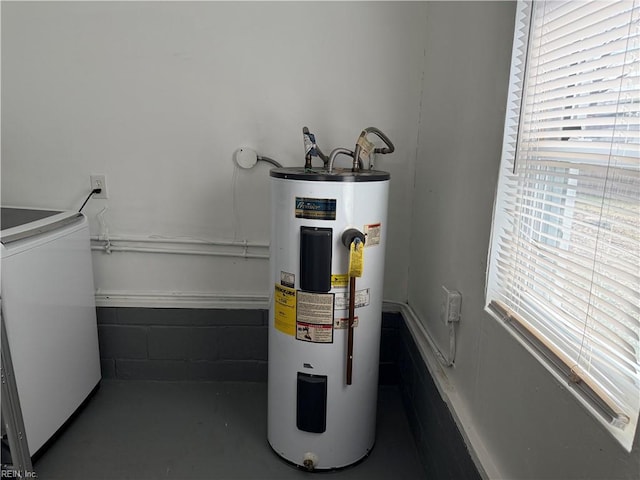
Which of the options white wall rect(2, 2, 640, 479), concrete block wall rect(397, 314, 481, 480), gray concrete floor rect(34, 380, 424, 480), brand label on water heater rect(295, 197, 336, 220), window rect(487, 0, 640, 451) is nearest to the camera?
window rect(487, 0, 640, 451)

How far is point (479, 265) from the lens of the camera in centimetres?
123

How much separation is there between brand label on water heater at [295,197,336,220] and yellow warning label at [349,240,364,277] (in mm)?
116

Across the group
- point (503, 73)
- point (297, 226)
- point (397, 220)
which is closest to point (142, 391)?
point (297, 226)

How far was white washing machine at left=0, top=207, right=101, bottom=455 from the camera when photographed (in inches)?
56.1

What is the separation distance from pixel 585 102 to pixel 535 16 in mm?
309

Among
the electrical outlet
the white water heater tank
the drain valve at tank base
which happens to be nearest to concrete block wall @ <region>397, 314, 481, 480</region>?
the white water heater tank

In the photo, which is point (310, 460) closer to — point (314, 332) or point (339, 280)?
point (314, 332)

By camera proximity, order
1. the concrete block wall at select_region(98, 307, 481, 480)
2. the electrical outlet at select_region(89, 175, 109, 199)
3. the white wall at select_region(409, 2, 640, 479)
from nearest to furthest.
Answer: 1. the white wall at select_region(409, 2, 640, 479)
2. the electrical outlet at select_region(89, 175, 109, 199)
3. the concrete block wall at select_region(98, 307, 481, 480)

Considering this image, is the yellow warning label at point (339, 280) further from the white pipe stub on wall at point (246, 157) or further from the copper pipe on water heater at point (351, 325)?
the white pipe stub on wall at point (246, 157)

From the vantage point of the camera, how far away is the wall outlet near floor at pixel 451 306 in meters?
1.39

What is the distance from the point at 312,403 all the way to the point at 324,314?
35 centimetres

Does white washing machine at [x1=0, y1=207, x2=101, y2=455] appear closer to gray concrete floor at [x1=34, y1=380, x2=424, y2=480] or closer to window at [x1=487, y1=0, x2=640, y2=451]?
gray concrete floor at [x1=34, y1=380, x2=424, y2=480]

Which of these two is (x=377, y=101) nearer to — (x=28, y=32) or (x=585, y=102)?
(x=585, y=102)

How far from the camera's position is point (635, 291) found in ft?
2.13
